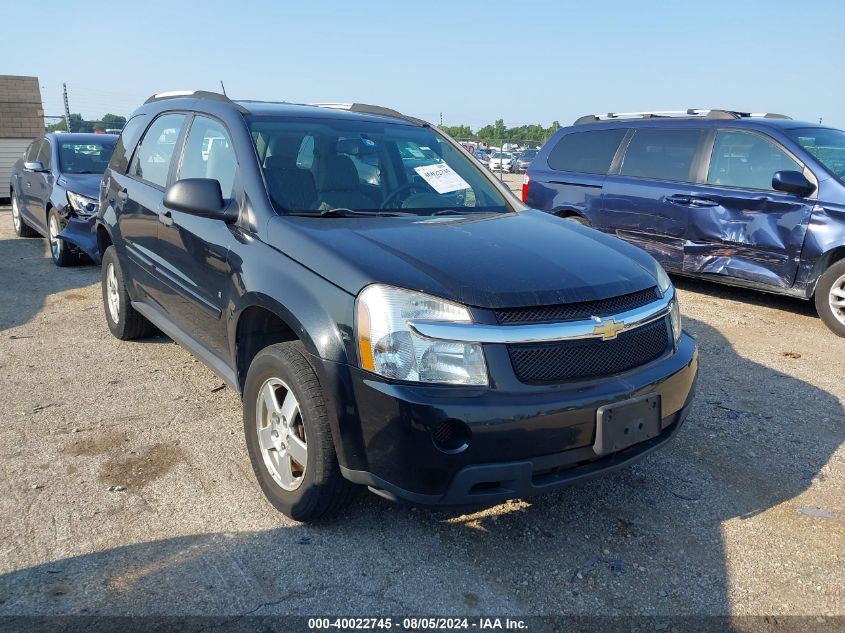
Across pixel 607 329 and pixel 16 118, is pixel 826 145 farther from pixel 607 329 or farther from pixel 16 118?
pixel 16 118

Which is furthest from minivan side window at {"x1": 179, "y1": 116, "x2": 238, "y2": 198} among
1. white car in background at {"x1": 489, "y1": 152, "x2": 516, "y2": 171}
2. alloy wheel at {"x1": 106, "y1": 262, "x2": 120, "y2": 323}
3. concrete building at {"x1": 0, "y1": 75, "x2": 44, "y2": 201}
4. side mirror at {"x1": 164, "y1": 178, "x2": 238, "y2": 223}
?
white car in background at {"x1": 489, "y1": 152, "x2": 516, "y2": 171}

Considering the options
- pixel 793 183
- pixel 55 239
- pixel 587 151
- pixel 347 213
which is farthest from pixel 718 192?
pixel 55 239

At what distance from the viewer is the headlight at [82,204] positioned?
7742 mm

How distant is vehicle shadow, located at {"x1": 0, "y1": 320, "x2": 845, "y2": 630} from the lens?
2514mm

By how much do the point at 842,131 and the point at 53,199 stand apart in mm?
8691

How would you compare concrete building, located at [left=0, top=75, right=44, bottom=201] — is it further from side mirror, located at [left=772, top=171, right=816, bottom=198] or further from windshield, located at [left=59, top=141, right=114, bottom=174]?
side mirror, located at [left=772, top=171, right=816, bottom=198]

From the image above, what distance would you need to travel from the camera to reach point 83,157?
28.9 ft

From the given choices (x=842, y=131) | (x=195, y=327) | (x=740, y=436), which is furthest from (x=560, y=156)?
(x=195, y=327)

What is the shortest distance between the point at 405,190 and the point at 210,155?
1.07 m

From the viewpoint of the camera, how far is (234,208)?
3.29 metres

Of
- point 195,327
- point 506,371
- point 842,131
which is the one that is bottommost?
point 195,327

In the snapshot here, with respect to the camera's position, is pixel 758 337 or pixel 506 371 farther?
pixel 758 337

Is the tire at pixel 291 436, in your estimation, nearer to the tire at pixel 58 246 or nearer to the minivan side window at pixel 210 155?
the minivan side window at pixel 210 155

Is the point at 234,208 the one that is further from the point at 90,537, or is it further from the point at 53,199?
the point at 53,199
